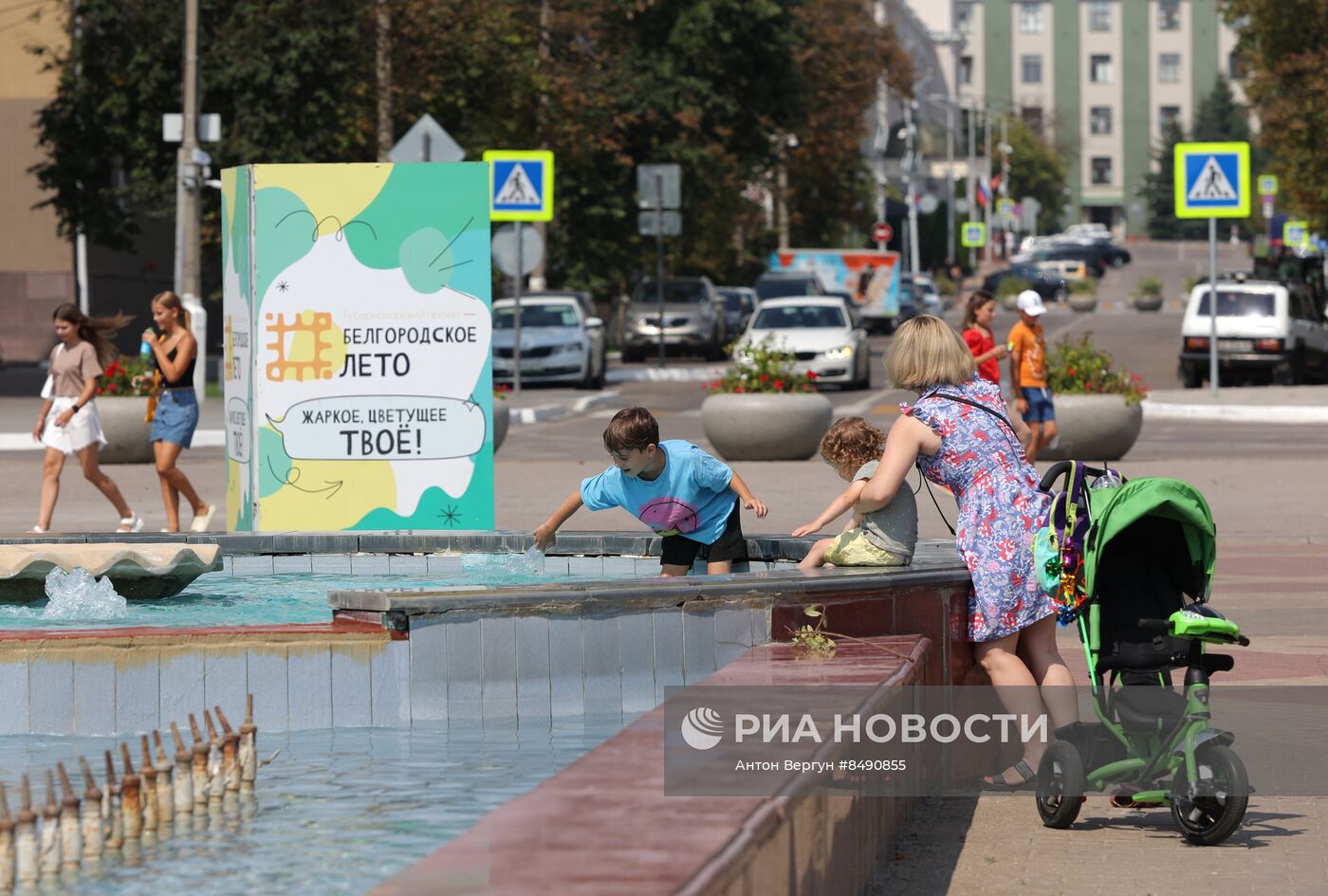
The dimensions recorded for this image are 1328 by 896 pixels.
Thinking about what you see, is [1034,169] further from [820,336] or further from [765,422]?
[765,422]

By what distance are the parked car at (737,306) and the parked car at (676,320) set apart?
3918 mm

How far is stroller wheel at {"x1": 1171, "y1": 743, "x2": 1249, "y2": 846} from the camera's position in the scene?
20.2 feet

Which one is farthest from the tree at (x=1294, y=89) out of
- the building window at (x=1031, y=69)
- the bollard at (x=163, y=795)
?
the building window at (x=1031, y=69)

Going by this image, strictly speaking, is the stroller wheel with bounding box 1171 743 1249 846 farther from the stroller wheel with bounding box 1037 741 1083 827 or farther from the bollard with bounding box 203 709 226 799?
the bollard with bounding box 203 709 226 799

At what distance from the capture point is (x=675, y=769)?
197 inches

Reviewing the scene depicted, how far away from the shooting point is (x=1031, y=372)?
688 inches

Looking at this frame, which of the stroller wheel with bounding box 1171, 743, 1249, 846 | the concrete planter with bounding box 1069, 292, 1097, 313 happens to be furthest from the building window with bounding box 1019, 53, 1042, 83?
the stroller wheel with bounding box 1171, 743, 1249, 846

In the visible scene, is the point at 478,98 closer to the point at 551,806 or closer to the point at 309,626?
the point at 309,626

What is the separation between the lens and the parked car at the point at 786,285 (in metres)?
56.2

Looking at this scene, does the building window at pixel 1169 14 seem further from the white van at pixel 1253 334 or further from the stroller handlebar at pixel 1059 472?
the stroller handlebar at pixel 1059 472

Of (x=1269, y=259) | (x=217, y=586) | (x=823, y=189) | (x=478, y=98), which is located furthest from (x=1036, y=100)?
(x=217, y=586)

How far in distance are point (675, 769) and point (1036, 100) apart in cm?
15083

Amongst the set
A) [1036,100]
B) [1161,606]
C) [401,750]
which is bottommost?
[401,750]

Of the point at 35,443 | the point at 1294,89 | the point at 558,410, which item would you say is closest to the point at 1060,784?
the point at 35,443
